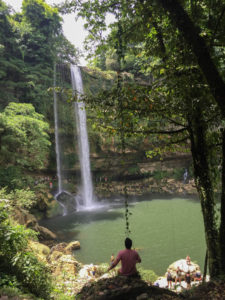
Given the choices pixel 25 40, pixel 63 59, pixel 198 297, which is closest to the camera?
pixel 198 297

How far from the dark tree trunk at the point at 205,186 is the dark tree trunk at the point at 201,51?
1153 mm

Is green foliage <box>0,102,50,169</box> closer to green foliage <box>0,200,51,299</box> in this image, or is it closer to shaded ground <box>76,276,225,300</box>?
green foliage <box>0,200,51,299</box>

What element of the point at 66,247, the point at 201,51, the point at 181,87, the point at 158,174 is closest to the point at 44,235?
the point at 66,247

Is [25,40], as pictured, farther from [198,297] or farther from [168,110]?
[198,297]

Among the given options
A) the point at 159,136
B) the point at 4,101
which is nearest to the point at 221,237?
the point at 159,136

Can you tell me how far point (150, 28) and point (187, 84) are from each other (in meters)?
1.77

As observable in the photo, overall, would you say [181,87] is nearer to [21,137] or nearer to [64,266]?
[64,266]

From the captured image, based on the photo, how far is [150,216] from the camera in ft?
49.3

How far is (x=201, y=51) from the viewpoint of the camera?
118 inches

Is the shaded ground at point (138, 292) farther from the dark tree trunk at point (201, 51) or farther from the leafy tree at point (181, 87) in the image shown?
the dark tree trunk at point (201, 51)

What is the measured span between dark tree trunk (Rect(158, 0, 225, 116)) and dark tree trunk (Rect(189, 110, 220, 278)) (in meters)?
1.15

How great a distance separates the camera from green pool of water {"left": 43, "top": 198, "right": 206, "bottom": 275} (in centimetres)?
945

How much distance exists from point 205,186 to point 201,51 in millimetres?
2573

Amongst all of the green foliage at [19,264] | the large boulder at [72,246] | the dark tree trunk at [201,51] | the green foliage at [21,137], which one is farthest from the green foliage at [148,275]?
the green foliage at [21,137]
